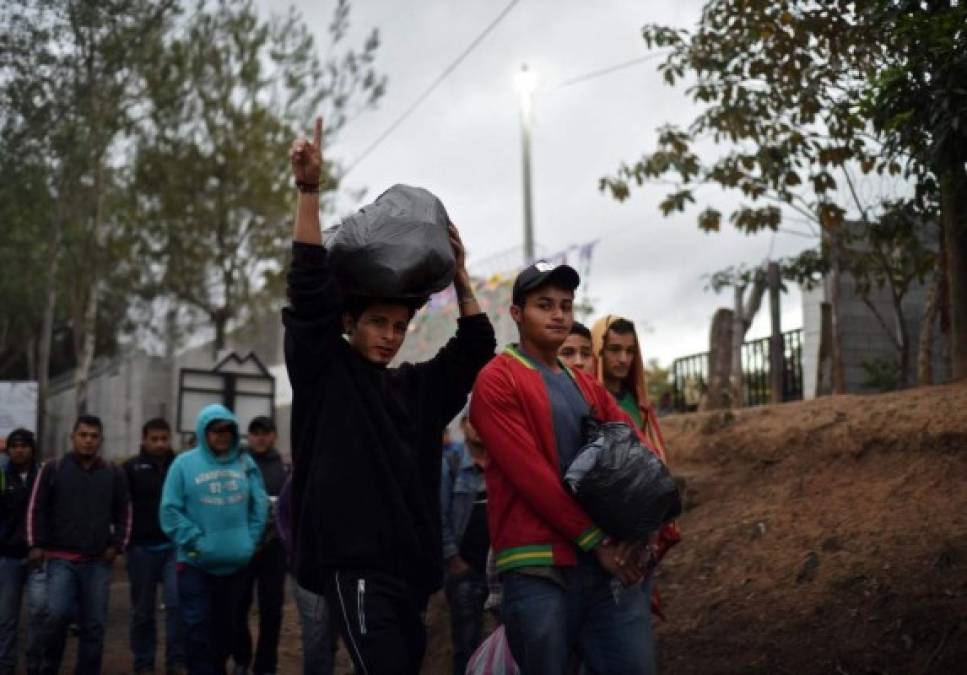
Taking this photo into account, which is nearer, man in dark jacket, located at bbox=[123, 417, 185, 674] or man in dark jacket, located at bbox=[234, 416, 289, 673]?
man in dark jacket, located at bbox=[234, 416, 289, 673]

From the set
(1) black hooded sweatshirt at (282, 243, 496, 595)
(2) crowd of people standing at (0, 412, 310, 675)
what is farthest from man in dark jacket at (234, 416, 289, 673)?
(1) black hooded sweatshirt at (282, 243, 496, 595)

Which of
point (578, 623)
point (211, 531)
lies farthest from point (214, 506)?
point (578, 623)

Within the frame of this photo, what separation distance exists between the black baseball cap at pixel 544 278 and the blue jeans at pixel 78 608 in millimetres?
5402

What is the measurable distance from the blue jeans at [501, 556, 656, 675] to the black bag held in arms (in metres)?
0.22

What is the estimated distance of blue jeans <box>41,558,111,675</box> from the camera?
8773 mm

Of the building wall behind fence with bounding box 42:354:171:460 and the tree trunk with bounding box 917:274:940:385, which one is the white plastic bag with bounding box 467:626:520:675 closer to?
the tree trunk with bounding box 917:274:940:385

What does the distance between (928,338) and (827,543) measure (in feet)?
11.1

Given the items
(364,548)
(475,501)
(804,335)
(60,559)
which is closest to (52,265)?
(804,335)

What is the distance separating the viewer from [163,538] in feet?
34.2

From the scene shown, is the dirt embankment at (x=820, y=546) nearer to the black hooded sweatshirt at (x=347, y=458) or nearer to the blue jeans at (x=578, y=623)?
the blue jeans at (x=578, y=623)

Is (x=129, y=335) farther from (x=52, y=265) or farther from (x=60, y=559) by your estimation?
(x=60, y=559)

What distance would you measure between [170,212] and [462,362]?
981 inches

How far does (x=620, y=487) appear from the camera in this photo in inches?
166

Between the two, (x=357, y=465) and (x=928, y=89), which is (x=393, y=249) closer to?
(x=357, y=465)
